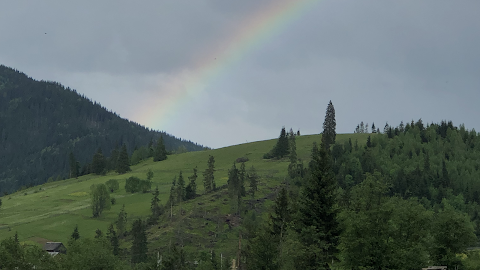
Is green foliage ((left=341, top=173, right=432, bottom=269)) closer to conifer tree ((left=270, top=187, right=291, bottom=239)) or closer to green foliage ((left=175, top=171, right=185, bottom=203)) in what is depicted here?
conifer tree ((left=270, top=187, right=291, bottom=239))

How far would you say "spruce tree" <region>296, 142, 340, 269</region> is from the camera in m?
51.5

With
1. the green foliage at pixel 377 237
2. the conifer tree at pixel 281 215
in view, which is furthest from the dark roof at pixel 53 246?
the green foliage at pixel 377 237

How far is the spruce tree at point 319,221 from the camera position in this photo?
169ft

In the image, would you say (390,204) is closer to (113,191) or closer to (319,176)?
(319,176)

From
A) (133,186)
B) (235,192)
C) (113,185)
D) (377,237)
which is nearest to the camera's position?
(377,237)

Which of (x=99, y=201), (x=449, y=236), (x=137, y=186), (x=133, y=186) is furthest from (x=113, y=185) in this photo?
(x=449, y=236)

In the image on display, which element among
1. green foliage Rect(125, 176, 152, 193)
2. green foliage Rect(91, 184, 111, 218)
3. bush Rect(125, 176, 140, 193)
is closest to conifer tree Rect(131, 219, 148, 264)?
green foliage Rect(91, 184, 111, 218)

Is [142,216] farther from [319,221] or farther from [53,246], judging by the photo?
[319,221]

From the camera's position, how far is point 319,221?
52844 millimetres

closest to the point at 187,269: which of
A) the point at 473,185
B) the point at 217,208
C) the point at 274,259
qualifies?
the point at 274,259

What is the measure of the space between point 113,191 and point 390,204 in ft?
541

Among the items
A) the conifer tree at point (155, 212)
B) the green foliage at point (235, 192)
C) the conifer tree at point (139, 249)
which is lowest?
the conifer tree at point (139, 249)

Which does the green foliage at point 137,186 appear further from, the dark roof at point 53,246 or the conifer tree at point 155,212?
the dark roof at point 53,246

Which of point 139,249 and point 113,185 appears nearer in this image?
point 139,249
